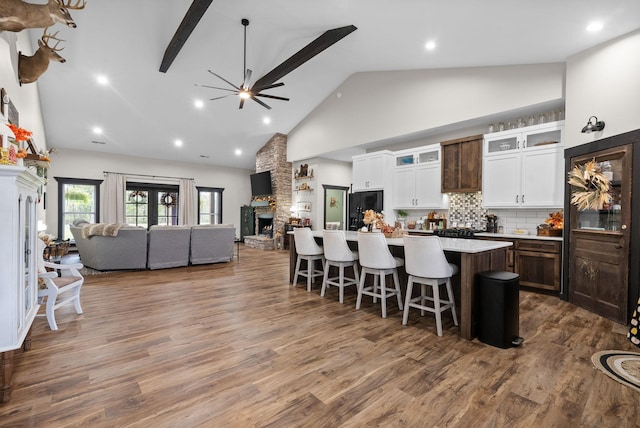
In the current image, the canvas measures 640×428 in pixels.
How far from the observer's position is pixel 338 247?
154 inches

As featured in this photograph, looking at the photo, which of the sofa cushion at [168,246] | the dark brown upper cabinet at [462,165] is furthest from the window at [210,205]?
the dark brown upper cabinet at [462,165]

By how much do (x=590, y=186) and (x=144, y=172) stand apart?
36.1ft

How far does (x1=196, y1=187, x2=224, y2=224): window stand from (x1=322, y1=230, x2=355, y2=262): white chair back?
8.17m

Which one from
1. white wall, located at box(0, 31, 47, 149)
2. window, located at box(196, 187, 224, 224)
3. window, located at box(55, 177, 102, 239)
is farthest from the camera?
window, located at box(196, 187, 224, 224)

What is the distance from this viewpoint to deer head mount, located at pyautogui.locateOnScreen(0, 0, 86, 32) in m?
2.62

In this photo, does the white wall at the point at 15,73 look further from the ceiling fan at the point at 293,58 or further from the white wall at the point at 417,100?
the white wall at the point at 417,100

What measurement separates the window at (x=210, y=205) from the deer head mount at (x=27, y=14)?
8.20 m

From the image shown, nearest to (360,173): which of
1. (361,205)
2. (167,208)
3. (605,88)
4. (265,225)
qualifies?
(361,205)

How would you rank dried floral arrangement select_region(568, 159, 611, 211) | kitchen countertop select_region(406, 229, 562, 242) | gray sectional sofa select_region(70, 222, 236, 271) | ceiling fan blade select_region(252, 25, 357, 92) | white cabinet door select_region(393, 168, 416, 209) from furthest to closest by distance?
white cabinet door select_region(393, 168, 416, 209) → gray sectional sofa select_region(70, 222, 236, 271) → ceiling fan blade select_region(252, 25, 357, 92) → kitchen countertop select_region(406, 229, 562, 242) → dried floral arrangement select_region(568, 159, 611, 211)

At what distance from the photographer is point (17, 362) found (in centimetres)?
229

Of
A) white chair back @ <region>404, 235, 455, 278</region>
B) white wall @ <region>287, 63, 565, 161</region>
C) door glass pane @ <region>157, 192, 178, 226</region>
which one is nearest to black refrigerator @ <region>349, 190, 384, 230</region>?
white wall @ <region>287, 63, 565, 161</region>

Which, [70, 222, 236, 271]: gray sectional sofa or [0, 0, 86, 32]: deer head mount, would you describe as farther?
[70, 222, 236, 271]: gray sectional sofa

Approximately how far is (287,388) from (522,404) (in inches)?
58.4

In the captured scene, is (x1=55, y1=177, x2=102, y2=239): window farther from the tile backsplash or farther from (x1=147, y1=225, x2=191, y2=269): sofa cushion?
the tile backsplash
